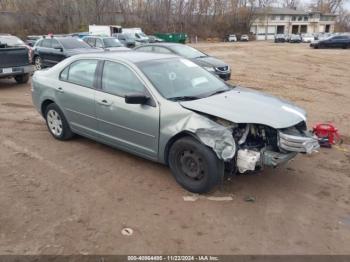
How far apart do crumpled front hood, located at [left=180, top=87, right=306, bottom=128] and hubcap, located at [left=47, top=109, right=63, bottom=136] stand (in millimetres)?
2667

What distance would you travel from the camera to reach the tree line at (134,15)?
51281mm

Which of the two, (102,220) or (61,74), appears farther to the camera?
(61,74)

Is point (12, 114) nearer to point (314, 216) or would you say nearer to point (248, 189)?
point (248, 189)

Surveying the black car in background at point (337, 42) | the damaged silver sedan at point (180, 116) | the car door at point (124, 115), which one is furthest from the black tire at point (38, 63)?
the black car in background at point (337, 42)

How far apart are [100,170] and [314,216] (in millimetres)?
2853

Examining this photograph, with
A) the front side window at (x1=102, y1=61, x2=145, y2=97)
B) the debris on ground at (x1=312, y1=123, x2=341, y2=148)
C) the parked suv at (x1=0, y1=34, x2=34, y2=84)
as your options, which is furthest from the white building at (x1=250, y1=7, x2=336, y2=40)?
the front side window at (x1=102, y1=61, x2=145, y2=97)

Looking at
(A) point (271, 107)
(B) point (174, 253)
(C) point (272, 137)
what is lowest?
(B) point (174, 253)

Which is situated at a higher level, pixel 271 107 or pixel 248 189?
pixel 271 107

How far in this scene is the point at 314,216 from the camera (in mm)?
3945

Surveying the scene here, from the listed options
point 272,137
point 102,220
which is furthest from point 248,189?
point 102,220

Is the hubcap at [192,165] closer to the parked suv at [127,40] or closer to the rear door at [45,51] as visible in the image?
the rear door at [45,51]

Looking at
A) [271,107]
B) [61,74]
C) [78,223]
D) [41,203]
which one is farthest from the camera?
[61,74]

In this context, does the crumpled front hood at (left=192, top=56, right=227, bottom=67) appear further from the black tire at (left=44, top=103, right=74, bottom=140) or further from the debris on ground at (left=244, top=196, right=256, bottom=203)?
the debris on ground at (left=244, top=196, right=256, bottom=203)

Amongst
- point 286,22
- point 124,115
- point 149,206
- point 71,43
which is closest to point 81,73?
point 124,115
